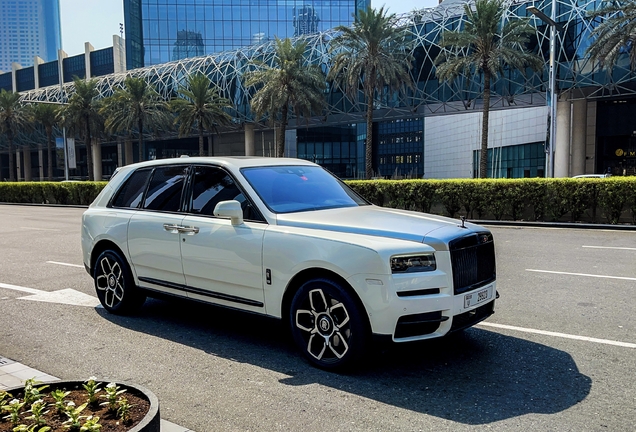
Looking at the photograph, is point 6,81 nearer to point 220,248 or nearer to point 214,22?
point 214,22

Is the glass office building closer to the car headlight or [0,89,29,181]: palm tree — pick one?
[0,89,29,181]: palm tree

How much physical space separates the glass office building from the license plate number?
3354 inches

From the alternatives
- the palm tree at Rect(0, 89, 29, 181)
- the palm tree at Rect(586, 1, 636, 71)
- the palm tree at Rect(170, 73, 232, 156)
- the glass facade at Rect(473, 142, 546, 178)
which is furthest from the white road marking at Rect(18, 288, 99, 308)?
the palm tree at Rect(0, 89, 29, 181)

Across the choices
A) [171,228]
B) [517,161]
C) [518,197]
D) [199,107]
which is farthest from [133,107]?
[171,228]

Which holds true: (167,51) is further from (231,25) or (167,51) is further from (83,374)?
Result: (83,374)

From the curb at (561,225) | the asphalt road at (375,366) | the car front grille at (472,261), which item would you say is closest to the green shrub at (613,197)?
the curb at (561,225)

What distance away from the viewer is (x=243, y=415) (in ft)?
12.4

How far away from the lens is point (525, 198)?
62.0ft

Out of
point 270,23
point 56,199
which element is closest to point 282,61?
point 56,199

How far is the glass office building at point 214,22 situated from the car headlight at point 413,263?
3367 inches

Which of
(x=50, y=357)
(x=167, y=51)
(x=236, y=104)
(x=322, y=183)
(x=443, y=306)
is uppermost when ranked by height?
(x=167, y=51)

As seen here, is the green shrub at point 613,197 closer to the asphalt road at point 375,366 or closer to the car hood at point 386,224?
the asphalt road at point 375,366

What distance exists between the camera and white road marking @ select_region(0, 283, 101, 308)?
7179 millimetres

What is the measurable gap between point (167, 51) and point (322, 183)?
88191mm
